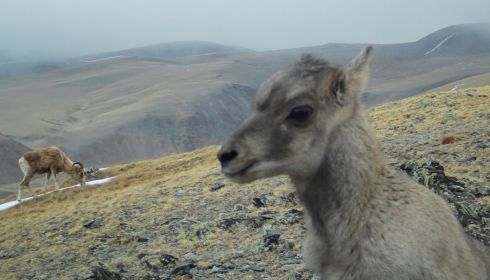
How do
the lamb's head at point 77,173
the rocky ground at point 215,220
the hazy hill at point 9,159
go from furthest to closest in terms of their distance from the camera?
1. the hazy hill at point 9,159
2. the lamb's head at point 77,173
3. the rocky ground at point 215,220

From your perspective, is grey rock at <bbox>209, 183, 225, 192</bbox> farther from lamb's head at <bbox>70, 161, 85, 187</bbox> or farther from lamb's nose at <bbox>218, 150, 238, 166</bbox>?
lamb's head at <bbox>70, 161, 85, 187</bbox>

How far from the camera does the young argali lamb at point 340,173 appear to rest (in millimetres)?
5875

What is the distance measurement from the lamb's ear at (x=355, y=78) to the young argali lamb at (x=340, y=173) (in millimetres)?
12

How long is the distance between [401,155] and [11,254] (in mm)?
14484

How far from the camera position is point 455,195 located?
44.4ft

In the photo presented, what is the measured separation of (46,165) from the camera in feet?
116

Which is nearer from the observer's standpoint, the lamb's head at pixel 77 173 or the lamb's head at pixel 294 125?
the lamb's head at pixel 294 125

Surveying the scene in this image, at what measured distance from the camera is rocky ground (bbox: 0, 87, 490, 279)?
13.1m

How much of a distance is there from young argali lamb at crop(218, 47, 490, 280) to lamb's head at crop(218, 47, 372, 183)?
0.01 metres

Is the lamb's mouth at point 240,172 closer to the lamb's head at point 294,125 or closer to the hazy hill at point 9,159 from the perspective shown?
the lamb's head at point 294,125

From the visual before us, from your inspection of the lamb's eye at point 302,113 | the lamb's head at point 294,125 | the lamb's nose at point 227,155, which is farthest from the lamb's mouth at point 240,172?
the lamb's eye at point 302,113

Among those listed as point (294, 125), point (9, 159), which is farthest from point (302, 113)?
point (9, 159)

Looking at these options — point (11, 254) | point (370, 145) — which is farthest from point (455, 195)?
point (11, 254)

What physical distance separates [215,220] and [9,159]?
138 m
